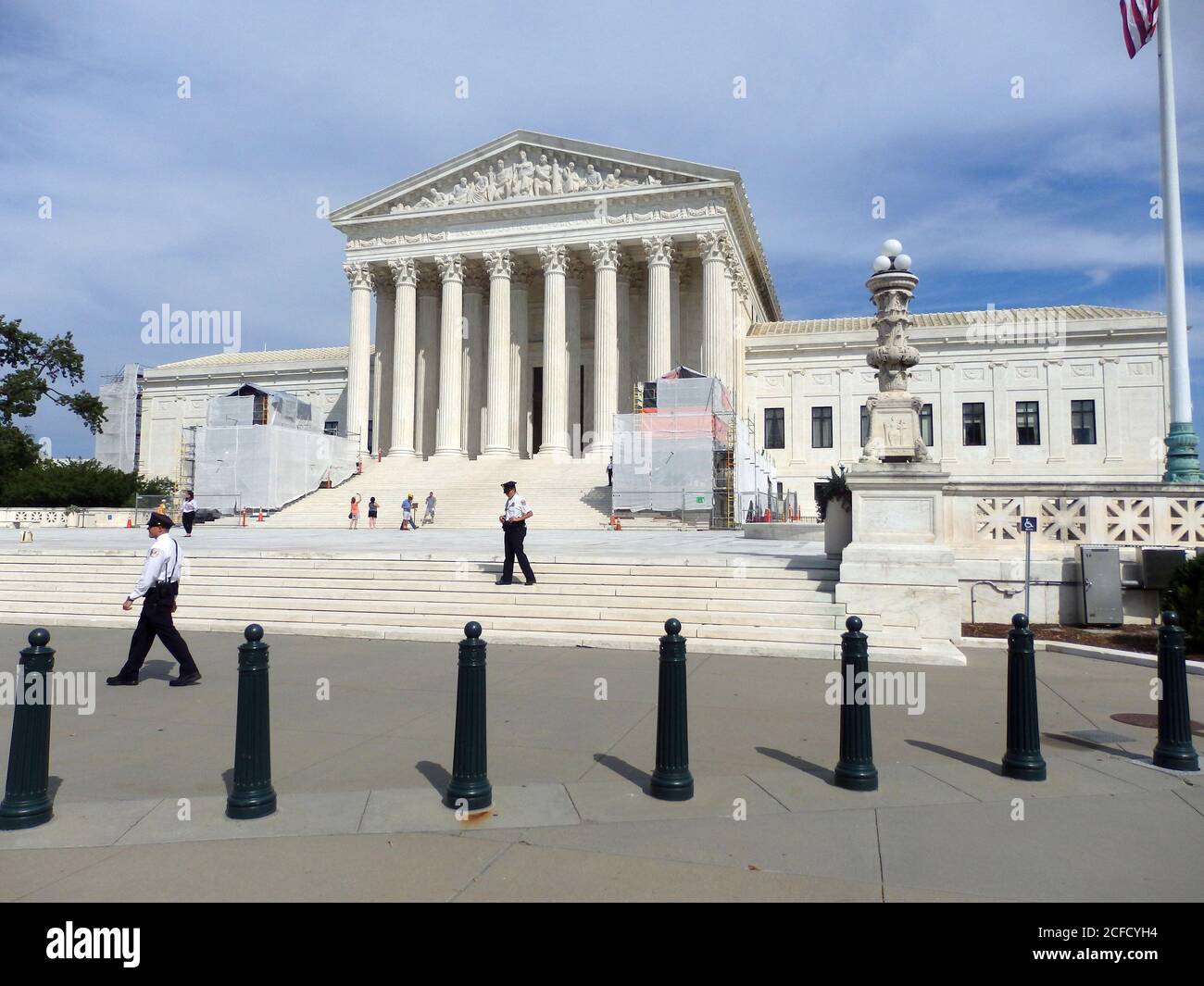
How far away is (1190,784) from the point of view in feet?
18.3

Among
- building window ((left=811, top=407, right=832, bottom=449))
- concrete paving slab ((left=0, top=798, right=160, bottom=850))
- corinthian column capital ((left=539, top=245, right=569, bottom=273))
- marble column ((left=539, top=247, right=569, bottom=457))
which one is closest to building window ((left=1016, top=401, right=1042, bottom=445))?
building window ((left=811, top=407, right=832, bottom=449))

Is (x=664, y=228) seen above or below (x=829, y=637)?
above

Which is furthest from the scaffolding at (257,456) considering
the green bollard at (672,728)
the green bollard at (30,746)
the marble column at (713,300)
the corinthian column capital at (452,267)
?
the green bollard at (672,728)

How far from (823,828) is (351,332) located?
162 ft

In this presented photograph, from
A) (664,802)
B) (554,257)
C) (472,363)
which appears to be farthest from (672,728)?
(472,363)

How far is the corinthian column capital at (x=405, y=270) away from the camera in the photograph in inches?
1939

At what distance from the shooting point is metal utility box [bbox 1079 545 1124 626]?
11.7m

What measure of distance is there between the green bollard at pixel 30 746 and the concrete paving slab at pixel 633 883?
266 centimetres

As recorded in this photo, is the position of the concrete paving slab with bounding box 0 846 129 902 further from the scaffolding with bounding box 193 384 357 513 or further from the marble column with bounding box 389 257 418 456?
the marble column with bounding box 389 257 418 456

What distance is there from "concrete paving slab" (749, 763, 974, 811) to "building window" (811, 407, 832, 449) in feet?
154

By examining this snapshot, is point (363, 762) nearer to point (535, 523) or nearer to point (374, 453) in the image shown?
point (535, 523)

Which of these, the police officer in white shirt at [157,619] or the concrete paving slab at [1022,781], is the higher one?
the police officer in white shirt at [157,619]

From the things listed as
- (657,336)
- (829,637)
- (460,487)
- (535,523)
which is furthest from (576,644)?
Answer: (657,336)

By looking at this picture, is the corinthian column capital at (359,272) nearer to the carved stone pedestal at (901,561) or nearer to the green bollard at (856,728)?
the carved stone pedestal at (901,561)
